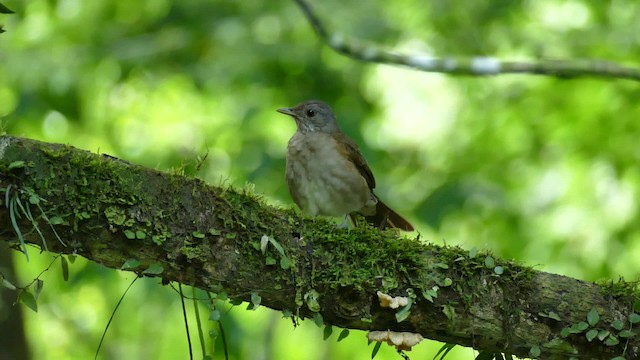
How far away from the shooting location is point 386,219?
5410mm

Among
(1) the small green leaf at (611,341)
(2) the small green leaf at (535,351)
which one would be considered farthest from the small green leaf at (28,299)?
(1) the small green leaf at (611,341)

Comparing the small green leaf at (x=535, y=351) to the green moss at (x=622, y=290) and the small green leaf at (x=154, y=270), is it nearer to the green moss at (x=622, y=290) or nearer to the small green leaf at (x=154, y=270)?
the green moss at (x=622, y=290)

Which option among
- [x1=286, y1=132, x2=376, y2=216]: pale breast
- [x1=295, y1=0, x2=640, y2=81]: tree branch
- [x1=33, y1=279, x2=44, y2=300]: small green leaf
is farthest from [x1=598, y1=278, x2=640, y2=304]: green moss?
[x1=286, y1=132, x2=376, y2=216]: pale breast

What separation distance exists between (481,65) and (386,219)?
1.10 metres

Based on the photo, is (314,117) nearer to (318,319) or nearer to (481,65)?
(481,65)

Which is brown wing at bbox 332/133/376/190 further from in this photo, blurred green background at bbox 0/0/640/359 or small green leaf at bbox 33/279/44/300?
small green leaf at bbox 33/279/44/300

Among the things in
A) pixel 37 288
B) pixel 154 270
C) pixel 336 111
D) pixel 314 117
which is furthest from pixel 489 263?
pixel 336 111

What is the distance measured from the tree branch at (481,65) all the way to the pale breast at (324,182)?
0.72m

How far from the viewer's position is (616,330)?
10.3ft

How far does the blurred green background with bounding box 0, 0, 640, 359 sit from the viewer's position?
696 cm

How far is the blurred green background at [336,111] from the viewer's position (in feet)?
22.8

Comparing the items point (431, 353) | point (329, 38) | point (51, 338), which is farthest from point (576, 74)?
point (51, 338)

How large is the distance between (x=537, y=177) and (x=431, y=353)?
6.76 ft

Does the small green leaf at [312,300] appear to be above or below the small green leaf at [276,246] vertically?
below
